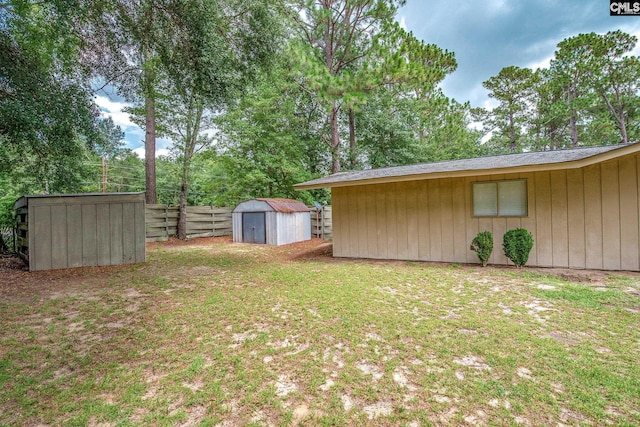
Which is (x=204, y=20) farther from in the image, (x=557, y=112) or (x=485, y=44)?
(x=557, y=112)

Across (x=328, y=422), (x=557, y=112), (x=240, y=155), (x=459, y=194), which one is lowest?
(x=328, y=422)

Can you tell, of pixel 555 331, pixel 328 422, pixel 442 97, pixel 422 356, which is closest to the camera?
pixel 328 422

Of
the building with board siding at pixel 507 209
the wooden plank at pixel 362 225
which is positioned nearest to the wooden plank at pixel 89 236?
the building with board siding at pixel 507 209

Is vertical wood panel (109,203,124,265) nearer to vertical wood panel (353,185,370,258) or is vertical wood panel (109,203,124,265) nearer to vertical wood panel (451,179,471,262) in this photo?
vertical wood panel (353,185,370,258)

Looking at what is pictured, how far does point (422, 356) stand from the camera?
7.52 feet

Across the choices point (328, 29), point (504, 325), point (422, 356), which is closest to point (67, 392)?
point (422, 356)

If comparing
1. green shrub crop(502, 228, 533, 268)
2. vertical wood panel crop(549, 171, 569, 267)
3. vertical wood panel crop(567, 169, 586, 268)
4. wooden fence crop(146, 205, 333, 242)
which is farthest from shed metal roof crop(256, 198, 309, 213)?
vertical wood panel crop(567, 169, 586, 268)

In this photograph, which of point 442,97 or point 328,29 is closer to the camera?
point 328,29

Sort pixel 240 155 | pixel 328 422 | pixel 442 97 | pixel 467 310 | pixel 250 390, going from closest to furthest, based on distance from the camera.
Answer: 1. pixel 328 422
2. pixel 250 390
3. pixel 467 310
4. pixel 240 155
5. pixel 442 97

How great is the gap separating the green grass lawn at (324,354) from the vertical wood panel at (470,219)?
5.59 feet

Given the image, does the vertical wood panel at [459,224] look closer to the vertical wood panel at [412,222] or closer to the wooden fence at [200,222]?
the vertical wood panel at [412,222]

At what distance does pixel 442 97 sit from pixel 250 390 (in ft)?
52.0

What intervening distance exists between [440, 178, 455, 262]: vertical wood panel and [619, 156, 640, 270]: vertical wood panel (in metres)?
2.69

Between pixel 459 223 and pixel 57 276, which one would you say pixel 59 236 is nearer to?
pixel 57 276
